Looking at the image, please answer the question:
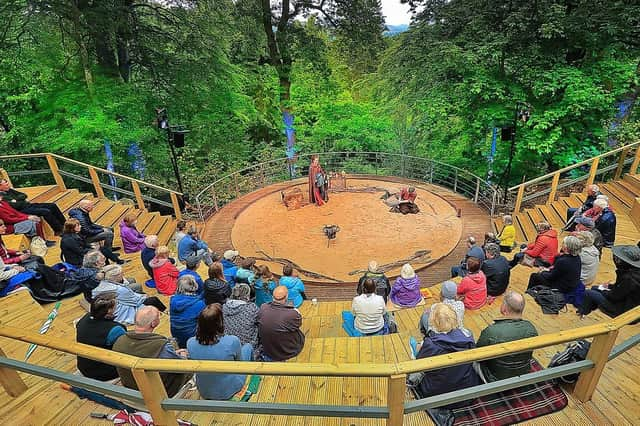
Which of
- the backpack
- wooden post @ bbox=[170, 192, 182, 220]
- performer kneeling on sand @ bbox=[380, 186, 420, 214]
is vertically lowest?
performer kneeling on sand @ bbox=[380, 186, 420, 214]

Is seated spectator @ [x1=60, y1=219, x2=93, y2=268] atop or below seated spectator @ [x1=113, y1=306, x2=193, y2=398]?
below

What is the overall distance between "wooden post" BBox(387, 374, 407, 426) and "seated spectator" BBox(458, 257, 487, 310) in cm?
301

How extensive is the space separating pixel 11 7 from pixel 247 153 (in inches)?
400

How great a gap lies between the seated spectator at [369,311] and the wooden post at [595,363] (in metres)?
2.03

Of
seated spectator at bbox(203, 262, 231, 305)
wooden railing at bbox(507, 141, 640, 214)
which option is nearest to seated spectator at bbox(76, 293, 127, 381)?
seated spectator at bbox(203, 262, 231, 305)

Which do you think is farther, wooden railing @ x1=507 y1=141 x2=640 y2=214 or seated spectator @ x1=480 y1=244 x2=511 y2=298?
wooden railing @ x1=507 y1=141 x2=640 y2=214

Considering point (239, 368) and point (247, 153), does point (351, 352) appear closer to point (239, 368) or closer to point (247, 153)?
point (239, 368)

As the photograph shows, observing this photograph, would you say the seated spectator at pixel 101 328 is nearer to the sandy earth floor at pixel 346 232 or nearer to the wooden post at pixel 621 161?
the sandy earth floor at pixel 346 232

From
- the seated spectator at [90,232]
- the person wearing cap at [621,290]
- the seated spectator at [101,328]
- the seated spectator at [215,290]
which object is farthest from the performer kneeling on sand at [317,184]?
the seated spectator at [101,328]

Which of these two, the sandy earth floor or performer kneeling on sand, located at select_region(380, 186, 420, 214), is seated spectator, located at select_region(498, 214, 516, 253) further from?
performer kneeling on sand, located at select_region(380, 186, 420, 214)

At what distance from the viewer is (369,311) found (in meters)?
4.25

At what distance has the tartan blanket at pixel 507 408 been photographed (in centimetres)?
248

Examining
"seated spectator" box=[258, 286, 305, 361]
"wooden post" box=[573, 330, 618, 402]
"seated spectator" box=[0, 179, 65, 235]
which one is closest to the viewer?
"wooden post" box=[573, 330, 618, 402]

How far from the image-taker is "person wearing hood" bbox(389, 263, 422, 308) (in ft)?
17.7
